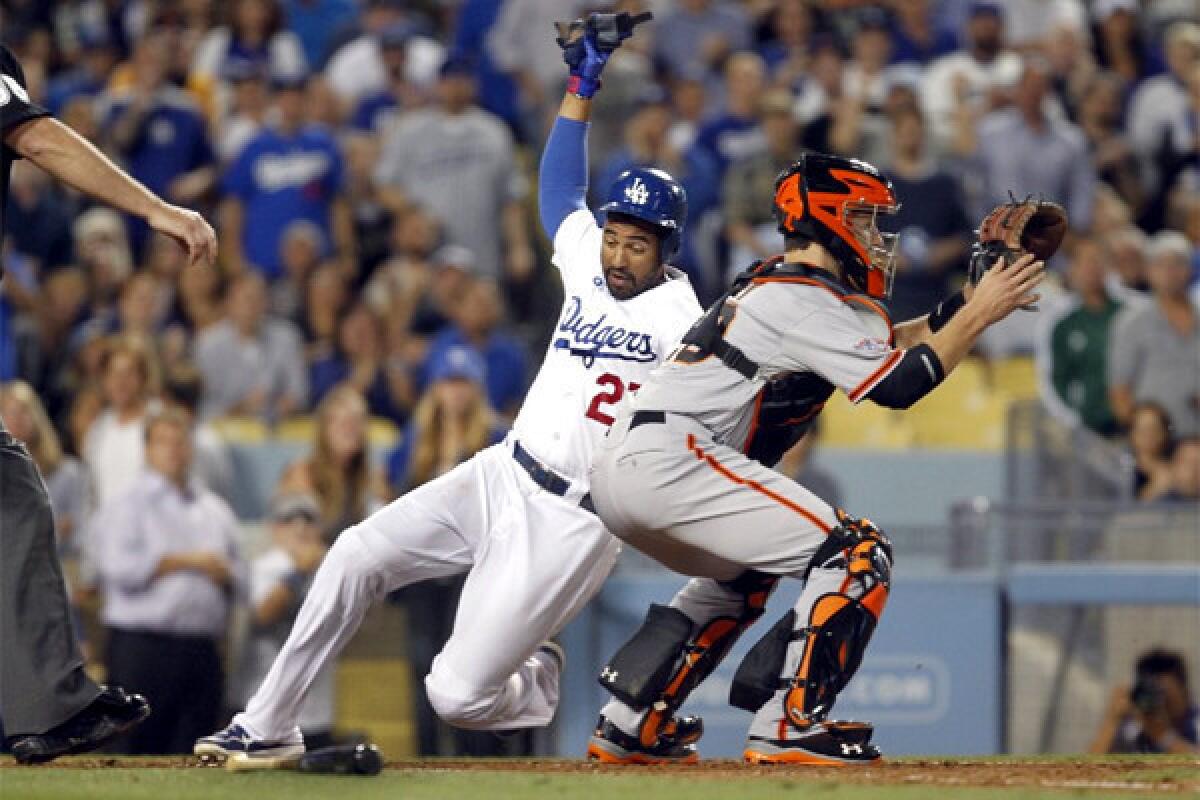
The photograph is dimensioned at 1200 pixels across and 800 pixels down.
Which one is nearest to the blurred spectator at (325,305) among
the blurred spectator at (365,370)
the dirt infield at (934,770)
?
the blurred spectator at (365,370)

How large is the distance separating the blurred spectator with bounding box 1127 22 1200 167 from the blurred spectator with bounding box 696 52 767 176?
2708mm

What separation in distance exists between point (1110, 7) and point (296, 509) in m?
8.08

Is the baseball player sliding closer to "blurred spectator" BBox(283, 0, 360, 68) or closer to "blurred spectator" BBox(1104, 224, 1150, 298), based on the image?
"blurred spectator" BBox(1104, 224, 1150, 298)

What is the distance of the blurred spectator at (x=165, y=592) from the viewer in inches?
426

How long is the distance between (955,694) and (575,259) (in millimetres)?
3845

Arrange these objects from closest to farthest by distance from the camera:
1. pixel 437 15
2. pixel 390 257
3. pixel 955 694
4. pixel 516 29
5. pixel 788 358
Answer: pixel 788 358, pixel 955 694, pixel 390 257, pixel 516 29, pixel 437 15

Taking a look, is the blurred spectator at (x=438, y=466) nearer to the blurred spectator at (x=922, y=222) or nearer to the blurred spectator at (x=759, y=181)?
the blurred spectator at (x=759, y=181)

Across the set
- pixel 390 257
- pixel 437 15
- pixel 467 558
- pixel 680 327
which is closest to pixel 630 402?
pixel 680 327

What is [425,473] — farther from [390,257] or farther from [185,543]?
[390,257]

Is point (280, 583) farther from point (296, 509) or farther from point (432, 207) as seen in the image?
point (432, 207)

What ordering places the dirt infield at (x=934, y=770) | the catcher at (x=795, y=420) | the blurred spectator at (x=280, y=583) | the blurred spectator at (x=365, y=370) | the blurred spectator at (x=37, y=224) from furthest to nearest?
the blurred spectator at (x=37, y=224)
the blurred spectator at (x=365, y=370)
the blurred spectator at (x=280, y=583)
the catcher at (x=795, y=420)
the dirt infield at (x=934, y=770)

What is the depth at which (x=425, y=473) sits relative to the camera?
36.0 ft

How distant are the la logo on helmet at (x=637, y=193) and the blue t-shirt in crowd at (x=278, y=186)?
6942 mm

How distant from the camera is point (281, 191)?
1432 centimetres
